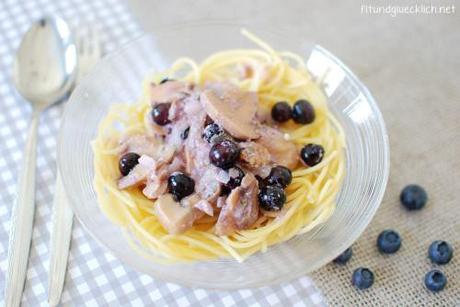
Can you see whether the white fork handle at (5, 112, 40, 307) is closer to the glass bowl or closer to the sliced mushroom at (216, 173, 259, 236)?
the glass bowl

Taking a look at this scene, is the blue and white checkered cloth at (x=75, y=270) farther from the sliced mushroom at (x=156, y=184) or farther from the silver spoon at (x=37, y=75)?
the sliced mushroom at (x=156, y=184)

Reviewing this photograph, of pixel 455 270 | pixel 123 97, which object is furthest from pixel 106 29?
pixel 455 270

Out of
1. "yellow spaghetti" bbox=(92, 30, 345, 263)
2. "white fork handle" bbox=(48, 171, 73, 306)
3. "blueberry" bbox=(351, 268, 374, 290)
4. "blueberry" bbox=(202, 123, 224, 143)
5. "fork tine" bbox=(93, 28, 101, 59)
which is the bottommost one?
"blueberry" bbox=(351, 268, 374, 290)

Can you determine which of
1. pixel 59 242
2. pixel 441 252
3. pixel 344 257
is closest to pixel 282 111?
pixel 344 257

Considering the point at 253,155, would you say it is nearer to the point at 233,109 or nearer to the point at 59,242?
the point at 233,109

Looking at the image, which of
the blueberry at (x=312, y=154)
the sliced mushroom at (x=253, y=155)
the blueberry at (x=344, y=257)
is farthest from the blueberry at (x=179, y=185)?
the blueberry at (x=344, y=257)

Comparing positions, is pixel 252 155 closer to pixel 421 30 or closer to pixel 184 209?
pixel 184 209

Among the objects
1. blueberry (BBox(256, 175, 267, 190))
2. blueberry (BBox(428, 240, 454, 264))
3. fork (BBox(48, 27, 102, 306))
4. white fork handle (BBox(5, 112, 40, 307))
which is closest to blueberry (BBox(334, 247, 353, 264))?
blueberry (BBox(428, 240, 454, 264))
